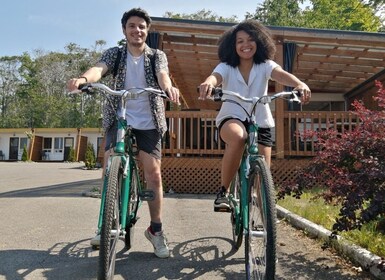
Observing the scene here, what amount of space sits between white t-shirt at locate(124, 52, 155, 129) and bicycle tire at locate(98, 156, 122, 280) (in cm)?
70

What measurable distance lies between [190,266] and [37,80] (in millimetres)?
57800

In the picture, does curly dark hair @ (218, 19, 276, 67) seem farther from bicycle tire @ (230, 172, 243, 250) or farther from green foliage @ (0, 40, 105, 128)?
green foliage @ (0, 40, 105, 128)

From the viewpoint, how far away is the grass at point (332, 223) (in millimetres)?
3170

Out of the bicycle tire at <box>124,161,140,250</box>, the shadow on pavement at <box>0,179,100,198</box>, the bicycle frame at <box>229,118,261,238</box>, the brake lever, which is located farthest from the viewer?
the shadow on pavement at <box>0,179,100,198</box>

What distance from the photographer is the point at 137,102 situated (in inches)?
126

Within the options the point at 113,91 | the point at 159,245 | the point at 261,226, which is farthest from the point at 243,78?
the point at 159,245

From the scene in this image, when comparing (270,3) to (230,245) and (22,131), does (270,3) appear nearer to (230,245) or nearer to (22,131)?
A: (22,131)

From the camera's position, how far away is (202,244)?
3.63m

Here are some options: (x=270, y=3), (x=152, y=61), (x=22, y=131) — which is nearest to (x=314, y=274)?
(x=152, y=61)

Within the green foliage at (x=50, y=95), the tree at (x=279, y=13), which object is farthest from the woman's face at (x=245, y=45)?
the green foliage at (x=50, y=95)

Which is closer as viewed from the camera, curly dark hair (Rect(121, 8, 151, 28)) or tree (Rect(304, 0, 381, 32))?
curly dark hair (Rect(121, 8, 151, 28))

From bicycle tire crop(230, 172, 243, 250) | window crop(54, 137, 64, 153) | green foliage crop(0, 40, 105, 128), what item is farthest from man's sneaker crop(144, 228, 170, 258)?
green foliage crop(0, 40, 105, 128)

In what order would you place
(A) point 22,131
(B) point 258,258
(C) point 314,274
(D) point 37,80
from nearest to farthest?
(B) point 258,258 < (C) point 314,274 < (A) point 22,131 < (D) point 37,80

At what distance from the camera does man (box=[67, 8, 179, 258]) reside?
3127mm
